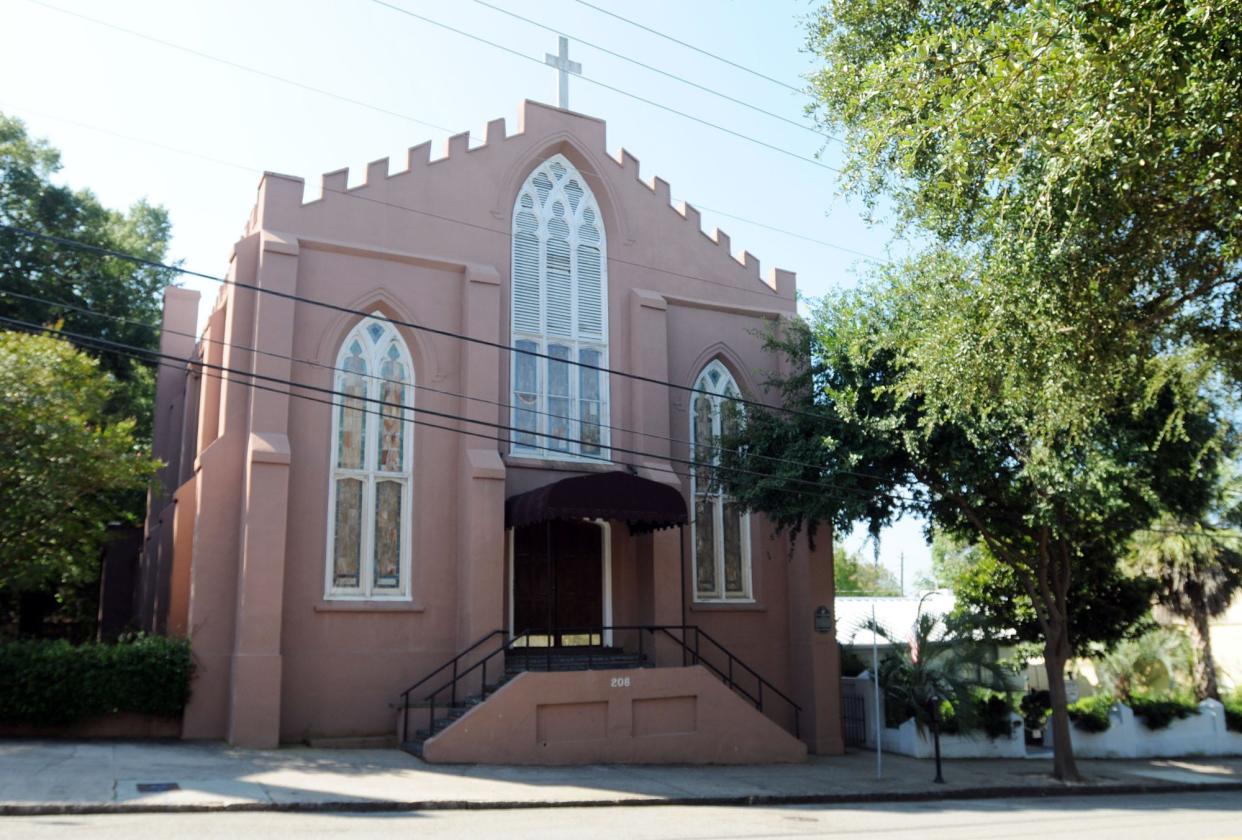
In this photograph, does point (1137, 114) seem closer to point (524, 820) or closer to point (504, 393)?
point (524, 820)

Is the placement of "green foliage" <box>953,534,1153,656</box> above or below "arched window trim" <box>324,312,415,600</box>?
below

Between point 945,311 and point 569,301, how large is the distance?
350 inches

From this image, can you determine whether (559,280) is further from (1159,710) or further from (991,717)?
(1159,710)

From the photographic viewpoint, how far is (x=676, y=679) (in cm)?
1764

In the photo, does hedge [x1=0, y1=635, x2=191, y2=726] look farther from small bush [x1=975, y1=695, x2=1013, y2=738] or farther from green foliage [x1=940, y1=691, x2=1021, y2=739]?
small bush [x1=975, y1=695, x2=1013, y2=738]

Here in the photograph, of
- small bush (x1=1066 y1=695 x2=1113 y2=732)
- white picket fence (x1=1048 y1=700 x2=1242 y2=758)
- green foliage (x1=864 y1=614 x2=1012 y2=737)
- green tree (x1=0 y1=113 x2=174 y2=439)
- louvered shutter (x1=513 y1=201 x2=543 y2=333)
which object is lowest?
white picket fence (x1=1048 y1=700 x2=1242 y2=758)

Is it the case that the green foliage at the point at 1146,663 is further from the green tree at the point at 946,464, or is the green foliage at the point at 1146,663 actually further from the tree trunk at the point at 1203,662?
the green tree at the point at 946,464

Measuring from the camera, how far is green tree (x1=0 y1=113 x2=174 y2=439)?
84.3 ft

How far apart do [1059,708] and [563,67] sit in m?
15.0

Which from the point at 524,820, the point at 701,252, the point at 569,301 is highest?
the point at 701,252

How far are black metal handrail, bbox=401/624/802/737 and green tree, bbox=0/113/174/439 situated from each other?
1226 cm

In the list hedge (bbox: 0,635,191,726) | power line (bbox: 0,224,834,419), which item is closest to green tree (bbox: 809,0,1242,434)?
power line (bbox: 0,224,834,419)

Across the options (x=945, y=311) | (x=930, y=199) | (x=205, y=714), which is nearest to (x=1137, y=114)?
(x=930, y=199)

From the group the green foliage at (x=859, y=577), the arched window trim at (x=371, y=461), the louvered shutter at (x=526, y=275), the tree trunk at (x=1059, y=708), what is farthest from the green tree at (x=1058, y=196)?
the green foliage at (x=859, y=577)
